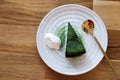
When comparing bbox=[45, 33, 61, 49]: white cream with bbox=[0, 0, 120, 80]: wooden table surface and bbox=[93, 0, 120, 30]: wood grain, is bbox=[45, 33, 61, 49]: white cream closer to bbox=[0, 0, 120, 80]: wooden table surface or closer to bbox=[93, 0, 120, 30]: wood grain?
bbox=[0, 0, 120, 80]: wooden table surface

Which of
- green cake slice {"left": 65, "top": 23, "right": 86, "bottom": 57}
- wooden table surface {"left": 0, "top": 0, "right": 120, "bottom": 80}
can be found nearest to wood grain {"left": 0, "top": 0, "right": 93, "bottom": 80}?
wooden table surface {"left": 0, "top": 0, "right": 120, "bottom": 80}

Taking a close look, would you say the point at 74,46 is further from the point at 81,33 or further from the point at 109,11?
the point at 109,11

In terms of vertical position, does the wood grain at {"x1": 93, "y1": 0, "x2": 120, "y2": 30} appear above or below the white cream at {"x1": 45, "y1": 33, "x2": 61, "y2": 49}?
above

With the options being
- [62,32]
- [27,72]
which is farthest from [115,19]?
[27,72]

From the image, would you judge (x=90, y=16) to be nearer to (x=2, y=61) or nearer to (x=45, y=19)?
(x=45, y=19)
